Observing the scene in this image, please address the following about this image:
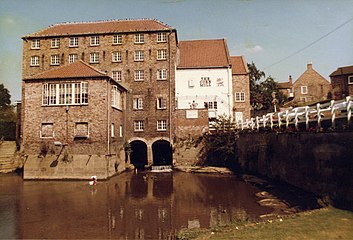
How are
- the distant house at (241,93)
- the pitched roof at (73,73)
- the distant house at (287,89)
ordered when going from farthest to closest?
the distant house at (287,89) < the distant house at (241,93) < the pitched roof at (73,73)

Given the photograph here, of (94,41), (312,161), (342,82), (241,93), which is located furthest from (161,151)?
(342,82)

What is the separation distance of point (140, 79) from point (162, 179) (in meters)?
14.3

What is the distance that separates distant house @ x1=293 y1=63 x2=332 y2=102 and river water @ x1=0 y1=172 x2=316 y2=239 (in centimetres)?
3111

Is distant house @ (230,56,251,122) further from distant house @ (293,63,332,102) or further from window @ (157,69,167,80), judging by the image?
distant house @ (293,63,332,102)

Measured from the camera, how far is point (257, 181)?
20.1 m

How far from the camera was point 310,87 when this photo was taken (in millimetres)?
45969

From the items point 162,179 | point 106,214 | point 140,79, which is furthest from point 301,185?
point 140,79

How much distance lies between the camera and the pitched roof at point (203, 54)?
3438 centimetres

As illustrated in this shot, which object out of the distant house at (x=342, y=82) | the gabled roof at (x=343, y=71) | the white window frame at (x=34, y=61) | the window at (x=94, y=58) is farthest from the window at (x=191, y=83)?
the gabled roof at (x=343, y=71)

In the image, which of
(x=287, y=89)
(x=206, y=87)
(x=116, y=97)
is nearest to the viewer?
(x=116, y=97)

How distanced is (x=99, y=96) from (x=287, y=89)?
133 ft

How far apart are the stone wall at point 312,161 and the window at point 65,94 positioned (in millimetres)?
16217

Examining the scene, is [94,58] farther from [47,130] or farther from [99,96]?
[47,130]

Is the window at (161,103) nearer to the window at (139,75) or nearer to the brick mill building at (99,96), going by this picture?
the brick mill building at (99,96)
